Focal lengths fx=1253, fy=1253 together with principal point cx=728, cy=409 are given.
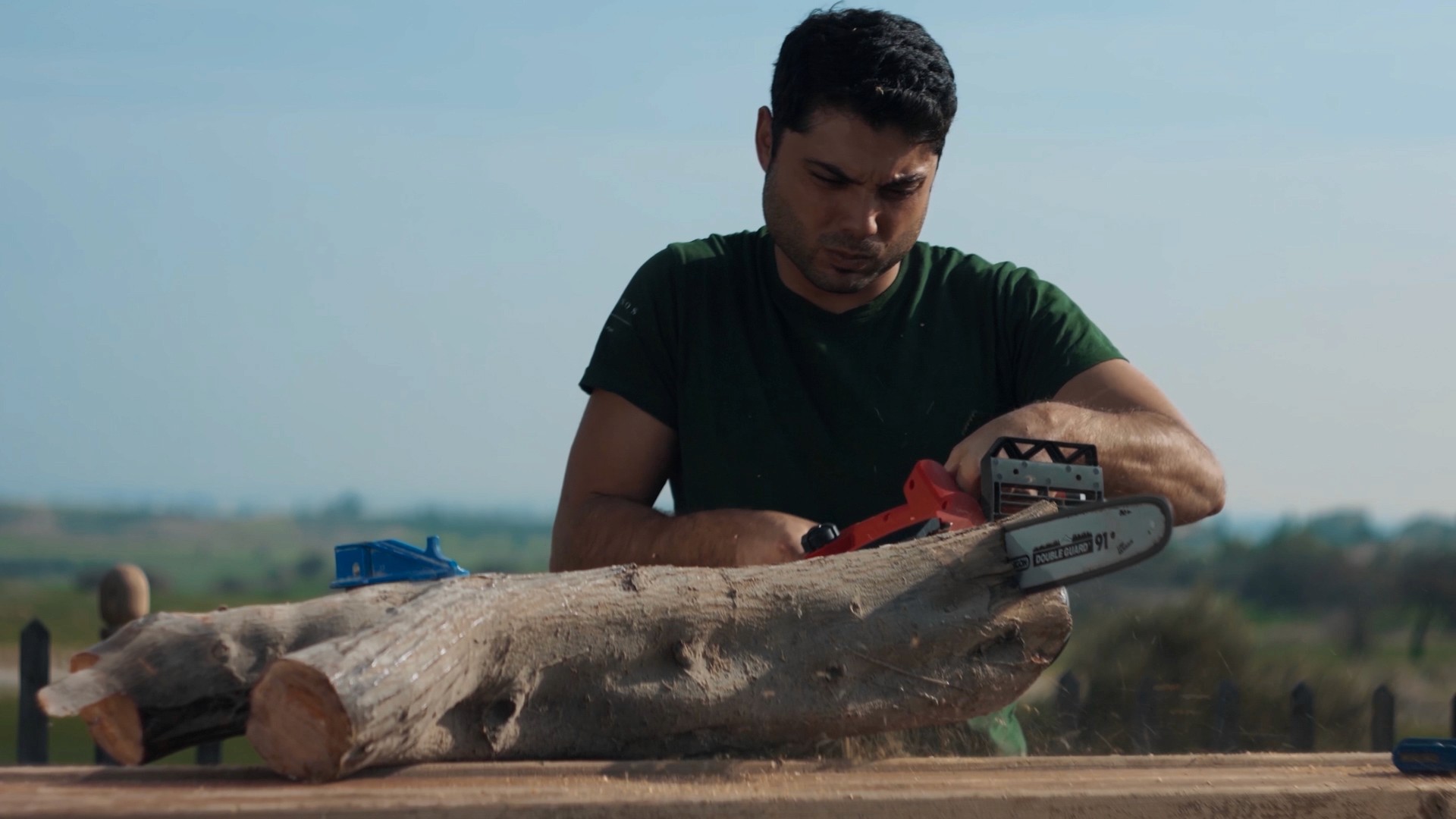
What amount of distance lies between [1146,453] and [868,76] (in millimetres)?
1142

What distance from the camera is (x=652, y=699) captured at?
2.28 m

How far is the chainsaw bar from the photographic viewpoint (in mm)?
2154

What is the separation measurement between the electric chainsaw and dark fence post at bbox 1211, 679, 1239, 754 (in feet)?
14.9

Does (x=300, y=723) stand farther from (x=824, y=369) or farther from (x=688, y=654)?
(x=824, y=369)

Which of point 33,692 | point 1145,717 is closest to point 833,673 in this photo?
point 1145,717

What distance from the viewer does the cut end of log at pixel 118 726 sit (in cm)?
202

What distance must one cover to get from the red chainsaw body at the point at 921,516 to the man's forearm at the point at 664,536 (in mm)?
163

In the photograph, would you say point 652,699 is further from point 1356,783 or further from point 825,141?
point 825,141

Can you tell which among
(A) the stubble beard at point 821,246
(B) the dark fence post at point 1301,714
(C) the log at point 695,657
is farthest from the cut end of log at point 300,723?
(B) the dark fence post at point 1301,714

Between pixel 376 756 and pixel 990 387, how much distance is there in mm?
1973

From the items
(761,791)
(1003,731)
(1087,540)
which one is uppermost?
(1087,540)

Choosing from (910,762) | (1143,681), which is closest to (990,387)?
(910,762)

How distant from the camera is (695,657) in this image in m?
2.31

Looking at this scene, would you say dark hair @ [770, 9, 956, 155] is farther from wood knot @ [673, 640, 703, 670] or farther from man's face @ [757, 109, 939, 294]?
wood knot @ [673, 640, 703, 670]
